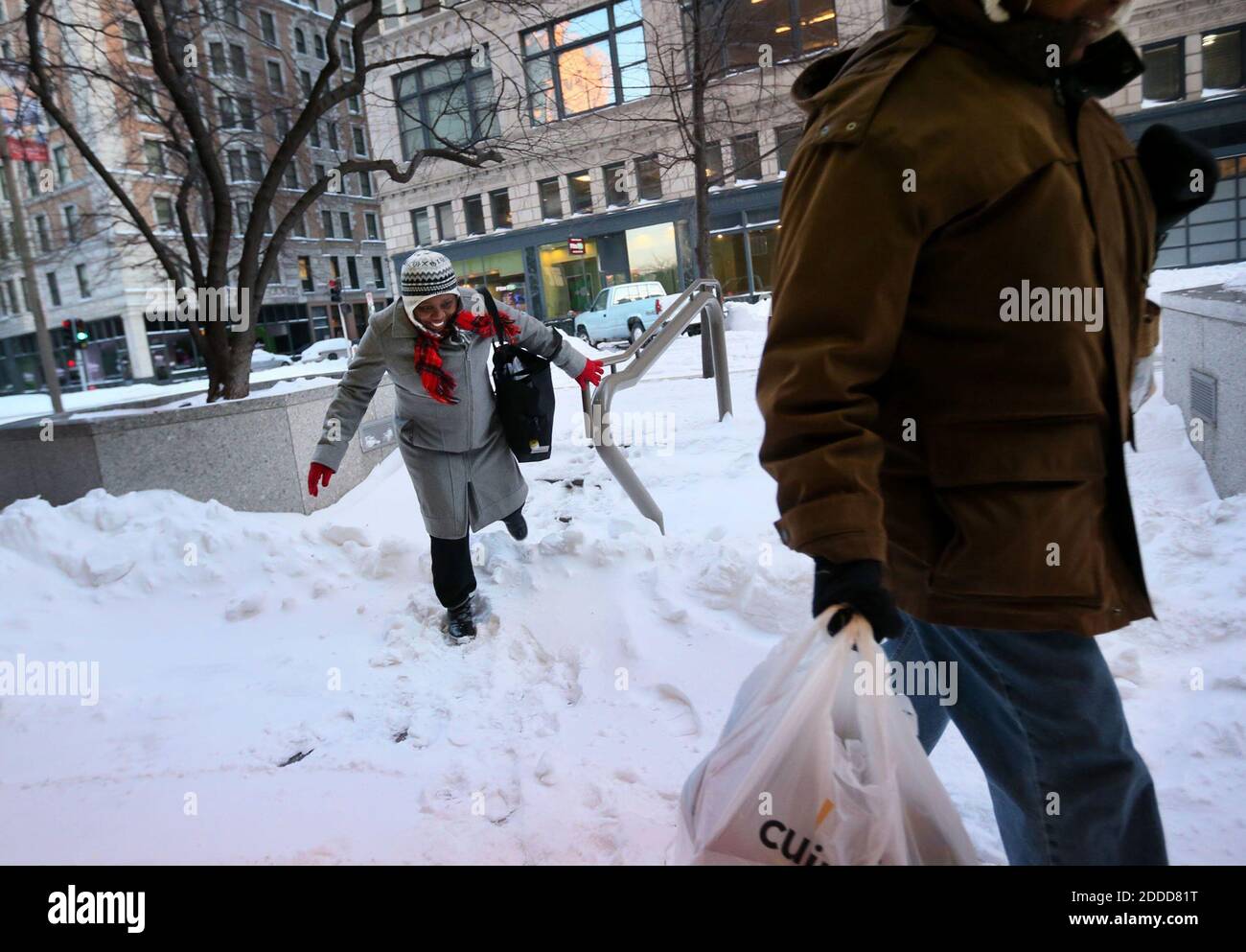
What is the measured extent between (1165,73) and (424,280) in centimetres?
2496

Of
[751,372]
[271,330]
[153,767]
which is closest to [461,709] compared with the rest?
[153,767]

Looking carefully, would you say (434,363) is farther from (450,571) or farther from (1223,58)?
(1223,58)

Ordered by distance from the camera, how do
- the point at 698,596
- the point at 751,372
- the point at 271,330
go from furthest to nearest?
the point at 271,330, the point at 751,372, the point at 698,596

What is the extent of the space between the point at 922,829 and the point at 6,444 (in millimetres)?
7155

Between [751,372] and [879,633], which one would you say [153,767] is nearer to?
[879,633]

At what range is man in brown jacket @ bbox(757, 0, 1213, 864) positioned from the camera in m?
1.45

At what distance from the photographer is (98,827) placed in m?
2.96

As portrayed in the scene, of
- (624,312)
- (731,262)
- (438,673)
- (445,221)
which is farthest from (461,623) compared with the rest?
(445,221)

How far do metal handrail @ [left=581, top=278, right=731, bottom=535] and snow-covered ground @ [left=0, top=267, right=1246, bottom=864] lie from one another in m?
0.30

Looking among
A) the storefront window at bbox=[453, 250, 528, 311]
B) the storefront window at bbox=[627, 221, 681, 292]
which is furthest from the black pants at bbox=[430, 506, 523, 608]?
the storefront window at bbox=[453, 250, 528, 311]

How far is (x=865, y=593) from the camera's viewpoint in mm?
1418

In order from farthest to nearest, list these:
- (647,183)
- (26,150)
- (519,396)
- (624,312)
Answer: (647,183)
(624,312)
(26,150)
(519,396)

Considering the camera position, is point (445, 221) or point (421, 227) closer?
point (445, 221)

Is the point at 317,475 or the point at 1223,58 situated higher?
the point at 1223,58
